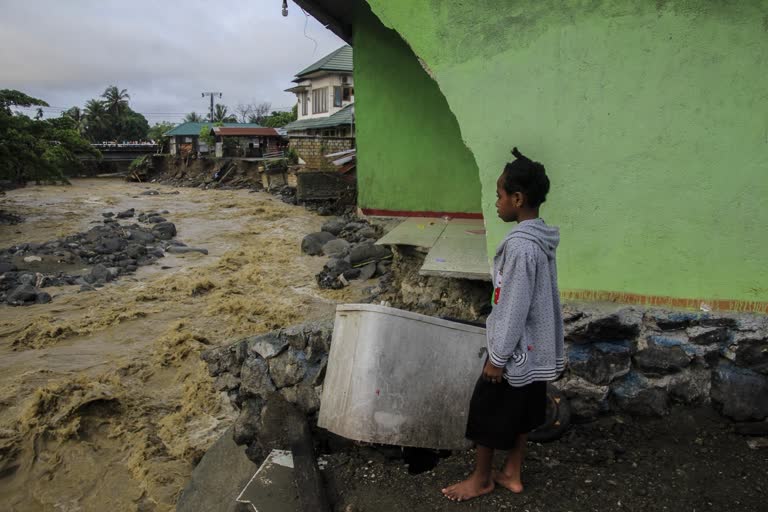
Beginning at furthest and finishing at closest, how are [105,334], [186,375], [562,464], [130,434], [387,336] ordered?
[105,334] < [186,375] < [130,434] < [562,464] < [387,336]

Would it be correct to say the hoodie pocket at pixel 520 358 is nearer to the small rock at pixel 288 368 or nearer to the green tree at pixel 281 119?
the small rock at pixel 288 368

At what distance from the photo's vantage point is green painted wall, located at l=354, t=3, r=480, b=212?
7.26 metres

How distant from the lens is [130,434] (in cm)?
494

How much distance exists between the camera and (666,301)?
9.93 feet

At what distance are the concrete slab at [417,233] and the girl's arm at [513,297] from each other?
11.3ft

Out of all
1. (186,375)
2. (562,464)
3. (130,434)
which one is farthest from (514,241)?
(186,375)

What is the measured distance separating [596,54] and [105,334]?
7.60m

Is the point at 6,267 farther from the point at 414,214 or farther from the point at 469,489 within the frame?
the point at 469,489

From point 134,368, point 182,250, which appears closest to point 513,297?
point 134,368

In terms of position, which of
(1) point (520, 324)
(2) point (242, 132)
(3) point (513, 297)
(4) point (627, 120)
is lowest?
(1) point (520, 324)

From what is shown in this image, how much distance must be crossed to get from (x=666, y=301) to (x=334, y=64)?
30.8 m

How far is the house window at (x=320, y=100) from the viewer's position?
106 feet

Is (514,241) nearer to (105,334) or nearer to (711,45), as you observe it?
(711,45)

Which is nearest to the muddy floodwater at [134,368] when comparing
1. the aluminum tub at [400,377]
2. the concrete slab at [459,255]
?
the aluminum tub at [400,377]
